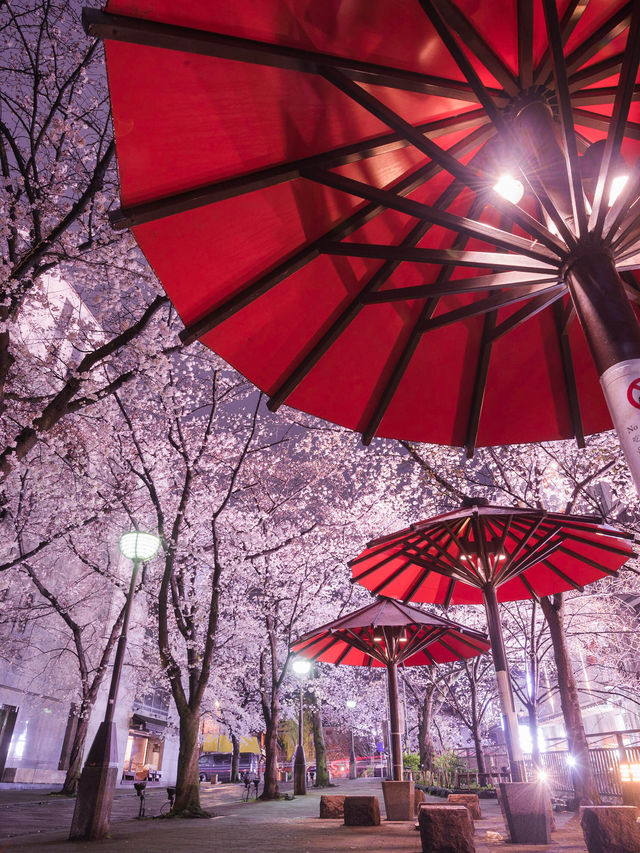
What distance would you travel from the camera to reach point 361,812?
11.2m

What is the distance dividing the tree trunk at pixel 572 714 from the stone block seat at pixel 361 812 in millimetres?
4096

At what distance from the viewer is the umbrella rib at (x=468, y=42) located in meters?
2.45

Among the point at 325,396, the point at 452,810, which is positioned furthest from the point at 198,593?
the point at 325,396

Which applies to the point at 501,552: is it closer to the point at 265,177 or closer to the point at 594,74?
the point at 594,74

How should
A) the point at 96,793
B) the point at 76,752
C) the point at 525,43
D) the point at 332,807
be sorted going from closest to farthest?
the point at 525,43
the point at 96,793
the point at 332,807
the point at 76,752

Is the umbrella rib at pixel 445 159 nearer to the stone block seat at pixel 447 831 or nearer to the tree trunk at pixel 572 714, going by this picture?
the stone block seat at pixel 447 831

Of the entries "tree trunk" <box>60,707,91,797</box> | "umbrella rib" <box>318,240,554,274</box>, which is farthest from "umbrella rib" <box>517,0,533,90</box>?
"tree trunk" <box>60,707,91,797</box>

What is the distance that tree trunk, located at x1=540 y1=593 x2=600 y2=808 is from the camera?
33.4ft

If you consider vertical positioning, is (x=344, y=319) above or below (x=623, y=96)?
above

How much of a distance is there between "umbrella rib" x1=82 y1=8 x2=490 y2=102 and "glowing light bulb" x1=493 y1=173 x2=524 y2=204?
46cm

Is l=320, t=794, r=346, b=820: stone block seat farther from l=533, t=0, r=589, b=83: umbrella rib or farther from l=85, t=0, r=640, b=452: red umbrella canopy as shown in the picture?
l=533, t=0, r=589, b=83: umbrella rib

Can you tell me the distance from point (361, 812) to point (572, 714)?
15.9 ft

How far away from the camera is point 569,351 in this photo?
167 inches

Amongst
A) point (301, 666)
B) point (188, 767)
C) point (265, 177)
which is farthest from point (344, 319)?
point (301, 666)
